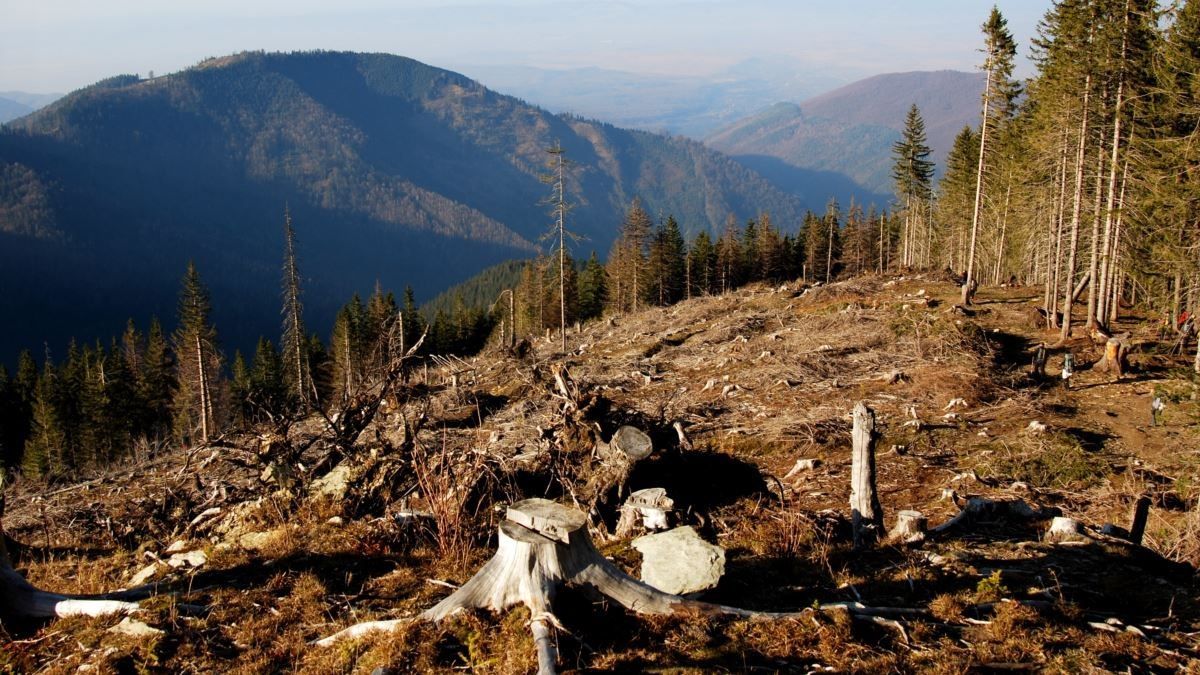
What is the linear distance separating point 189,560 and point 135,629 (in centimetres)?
193

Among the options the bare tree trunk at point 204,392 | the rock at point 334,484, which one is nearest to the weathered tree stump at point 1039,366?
the rock at point 334,484

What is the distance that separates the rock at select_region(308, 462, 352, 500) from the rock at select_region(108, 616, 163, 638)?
317cm

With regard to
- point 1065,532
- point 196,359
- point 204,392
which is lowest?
point 204,392

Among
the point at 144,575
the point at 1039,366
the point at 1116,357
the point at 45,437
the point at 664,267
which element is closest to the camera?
the point at 144,575

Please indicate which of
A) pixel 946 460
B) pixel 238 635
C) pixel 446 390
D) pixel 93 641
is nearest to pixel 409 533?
pixel 238 635

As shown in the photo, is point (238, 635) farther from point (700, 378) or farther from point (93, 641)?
point (700, 378)

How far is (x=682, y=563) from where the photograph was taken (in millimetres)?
5891

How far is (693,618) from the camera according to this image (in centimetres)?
516

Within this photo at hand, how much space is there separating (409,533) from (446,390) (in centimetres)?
1263

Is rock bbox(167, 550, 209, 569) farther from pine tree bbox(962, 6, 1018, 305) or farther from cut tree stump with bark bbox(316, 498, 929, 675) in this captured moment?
pine tree bbox(962, 6, 1018, 305)

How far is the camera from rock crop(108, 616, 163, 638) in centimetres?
539

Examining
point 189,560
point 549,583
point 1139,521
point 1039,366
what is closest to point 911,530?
point 1139,521

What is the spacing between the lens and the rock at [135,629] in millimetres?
5387

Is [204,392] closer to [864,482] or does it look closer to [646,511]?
[646,511]
